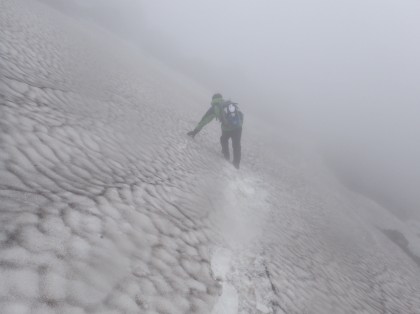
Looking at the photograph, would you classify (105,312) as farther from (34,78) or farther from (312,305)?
(34,78)

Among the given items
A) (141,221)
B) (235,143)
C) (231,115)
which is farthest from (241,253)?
(231,115)

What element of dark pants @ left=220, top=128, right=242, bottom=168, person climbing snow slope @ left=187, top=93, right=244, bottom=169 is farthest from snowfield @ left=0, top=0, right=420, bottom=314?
person climbing snow slope @ left=187, top=93, right=244, bottom=169

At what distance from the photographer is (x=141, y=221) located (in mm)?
5301

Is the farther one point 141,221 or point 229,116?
point 229,116

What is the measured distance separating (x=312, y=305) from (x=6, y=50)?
9557 millimetres

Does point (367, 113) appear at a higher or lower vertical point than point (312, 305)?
higher

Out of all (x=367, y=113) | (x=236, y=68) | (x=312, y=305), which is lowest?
(x=312, y=305)

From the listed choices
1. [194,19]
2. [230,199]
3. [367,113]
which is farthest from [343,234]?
[194,19]

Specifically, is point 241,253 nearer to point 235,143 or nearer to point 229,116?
point 235,143

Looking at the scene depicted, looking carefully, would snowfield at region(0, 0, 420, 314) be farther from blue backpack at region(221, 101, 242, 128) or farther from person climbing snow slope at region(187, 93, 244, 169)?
blue backpack at region(221, 101, 242, 128)

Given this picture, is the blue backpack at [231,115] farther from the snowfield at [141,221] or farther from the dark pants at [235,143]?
the snowfield at [141,221]

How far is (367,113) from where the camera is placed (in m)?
69.8

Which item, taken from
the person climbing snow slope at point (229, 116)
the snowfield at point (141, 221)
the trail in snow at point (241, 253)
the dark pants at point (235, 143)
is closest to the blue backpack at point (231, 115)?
the person climbing snow slope at point (229, 116)

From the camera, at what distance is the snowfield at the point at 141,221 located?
12.5ft
